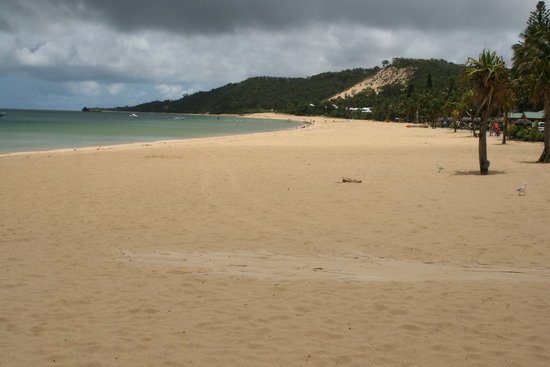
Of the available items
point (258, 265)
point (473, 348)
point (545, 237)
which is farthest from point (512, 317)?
point (545, 237)

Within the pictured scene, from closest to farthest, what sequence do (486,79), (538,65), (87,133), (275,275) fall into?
(275,275), (486,79), (538,65), (87,133)

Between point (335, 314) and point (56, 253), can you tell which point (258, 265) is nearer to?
point (335, 314)

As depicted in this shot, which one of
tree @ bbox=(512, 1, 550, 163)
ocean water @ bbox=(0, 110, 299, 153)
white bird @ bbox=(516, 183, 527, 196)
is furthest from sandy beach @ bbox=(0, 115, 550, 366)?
ocean water @ bbox=(0, 110, 299, 153)

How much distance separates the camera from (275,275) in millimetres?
6824

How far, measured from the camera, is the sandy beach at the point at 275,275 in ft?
15.2

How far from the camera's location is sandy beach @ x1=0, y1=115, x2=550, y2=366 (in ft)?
15.2

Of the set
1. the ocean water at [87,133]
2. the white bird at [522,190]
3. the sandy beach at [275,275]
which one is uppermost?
the ocean water at [87,133]

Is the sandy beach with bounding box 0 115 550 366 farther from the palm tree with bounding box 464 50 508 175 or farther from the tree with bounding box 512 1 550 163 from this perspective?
the tree with bounding box 512 1 550 163

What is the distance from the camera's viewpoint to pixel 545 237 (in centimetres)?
877

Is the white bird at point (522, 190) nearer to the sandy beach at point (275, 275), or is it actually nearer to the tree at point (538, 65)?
the sandy beach at point (275, 275)

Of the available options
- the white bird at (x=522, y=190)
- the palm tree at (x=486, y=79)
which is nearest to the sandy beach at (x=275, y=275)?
the white bird at (x=522, y=190)

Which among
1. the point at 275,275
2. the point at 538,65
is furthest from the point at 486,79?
the point at 275,275

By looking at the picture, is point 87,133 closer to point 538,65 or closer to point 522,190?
point 538,65

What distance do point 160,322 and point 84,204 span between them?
24.7 feet
